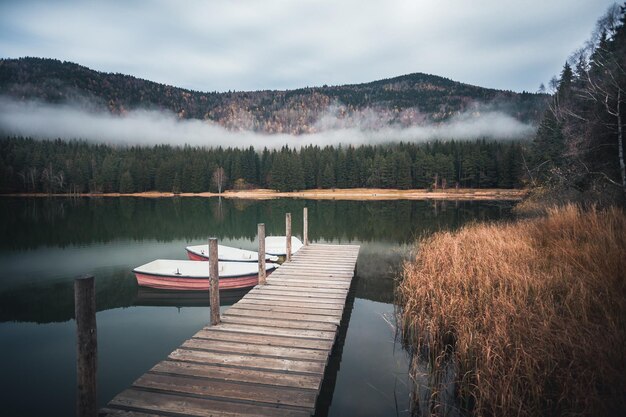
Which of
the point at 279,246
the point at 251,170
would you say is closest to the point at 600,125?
the point at 279,246

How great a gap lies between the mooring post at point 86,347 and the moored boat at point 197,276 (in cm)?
840

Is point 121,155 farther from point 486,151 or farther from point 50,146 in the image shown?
point 486,151

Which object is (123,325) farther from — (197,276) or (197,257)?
(197,257)

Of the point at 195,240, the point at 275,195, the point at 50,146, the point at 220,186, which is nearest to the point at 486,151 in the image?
the point at 275,195

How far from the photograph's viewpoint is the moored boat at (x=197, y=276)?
12.8 m

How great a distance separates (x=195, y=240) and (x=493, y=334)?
77.2 ft

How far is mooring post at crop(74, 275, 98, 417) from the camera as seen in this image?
3871 mm

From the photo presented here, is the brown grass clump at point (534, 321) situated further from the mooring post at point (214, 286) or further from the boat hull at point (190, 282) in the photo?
the boat hull at point (190, 282)

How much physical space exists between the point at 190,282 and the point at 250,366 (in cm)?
858

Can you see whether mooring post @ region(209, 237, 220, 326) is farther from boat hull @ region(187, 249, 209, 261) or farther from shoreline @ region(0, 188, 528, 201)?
shoreline @ region(0, 188, 528, 201)

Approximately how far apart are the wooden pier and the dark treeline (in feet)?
288

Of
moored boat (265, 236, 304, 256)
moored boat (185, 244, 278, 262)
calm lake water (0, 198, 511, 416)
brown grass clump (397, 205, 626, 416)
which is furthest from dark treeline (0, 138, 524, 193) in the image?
brown grass clump (397, 205, 626, 416)

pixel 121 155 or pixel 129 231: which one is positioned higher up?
pixel 121 155

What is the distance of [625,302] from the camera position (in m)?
5.35
